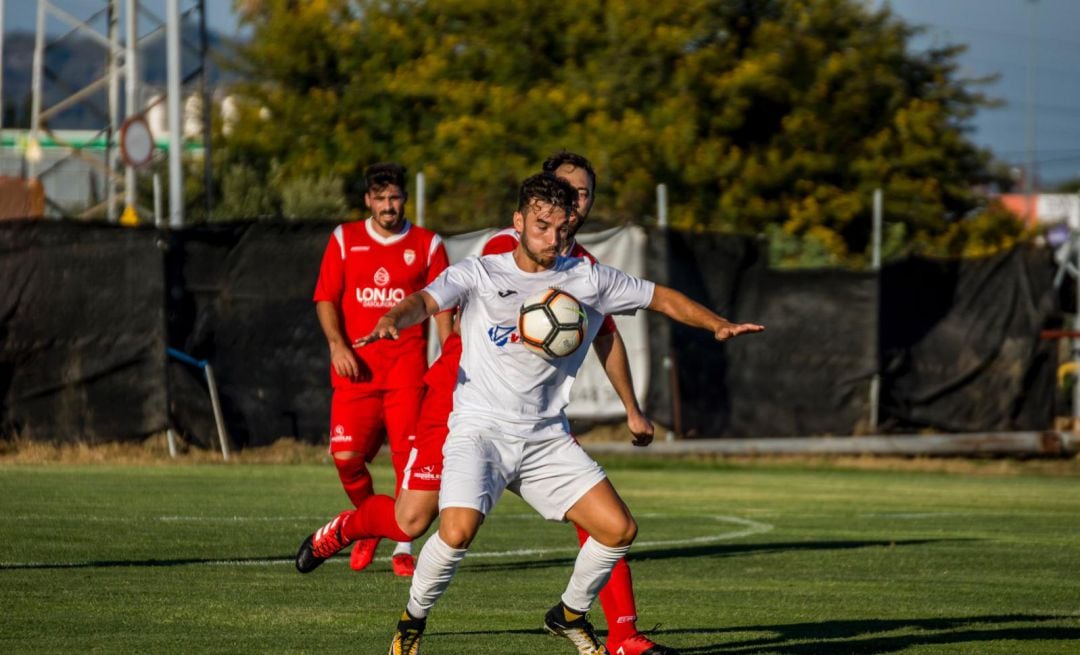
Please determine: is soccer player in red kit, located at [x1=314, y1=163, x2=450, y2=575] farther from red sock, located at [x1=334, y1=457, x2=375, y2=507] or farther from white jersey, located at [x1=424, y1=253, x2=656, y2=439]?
white jersey, located at [x1=424, y1=253, x2=656, y2=439]

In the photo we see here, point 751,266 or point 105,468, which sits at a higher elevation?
point 751,266

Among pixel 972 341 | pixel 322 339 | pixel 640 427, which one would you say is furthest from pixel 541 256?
pixel 972 341

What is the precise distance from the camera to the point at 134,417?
17438 millimetres

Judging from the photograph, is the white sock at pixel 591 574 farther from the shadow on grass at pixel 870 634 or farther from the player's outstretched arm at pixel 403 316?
the player's outstretched arm at pixel 403 316

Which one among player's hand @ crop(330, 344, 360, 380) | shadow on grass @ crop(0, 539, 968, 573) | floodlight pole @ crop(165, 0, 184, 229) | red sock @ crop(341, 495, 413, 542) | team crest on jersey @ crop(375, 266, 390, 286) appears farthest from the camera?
floodlight pole @ crop(165, 0, 184, 229)

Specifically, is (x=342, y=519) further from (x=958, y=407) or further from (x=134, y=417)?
(x=958, y=407)

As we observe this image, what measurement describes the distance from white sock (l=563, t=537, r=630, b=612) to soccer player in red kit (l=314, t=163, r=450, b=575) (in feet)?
10.5

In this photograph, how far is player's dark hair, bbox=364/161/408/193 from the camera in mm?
9656

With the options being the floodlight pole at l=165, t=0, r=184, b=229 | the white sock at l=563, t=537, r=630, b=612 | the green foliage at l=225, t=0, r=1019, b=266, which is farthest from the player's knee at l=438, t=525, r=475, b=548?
the green foliage at l=225, t=0, r=1019, b=266

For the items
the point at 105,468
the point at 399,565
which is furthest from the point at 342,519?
the point at 105,468

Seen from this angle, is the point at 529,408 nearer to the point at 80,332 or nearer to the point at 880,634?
the point at 880,634

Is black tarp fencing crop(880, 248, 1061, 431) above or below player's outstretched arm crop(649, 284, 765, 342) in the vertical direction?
below

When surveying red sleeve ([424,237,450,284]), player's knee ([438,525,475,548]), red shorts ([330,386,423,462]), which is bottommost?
player's knee ([438,525,475,548])

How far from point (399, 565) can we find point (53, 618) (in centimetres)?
256
